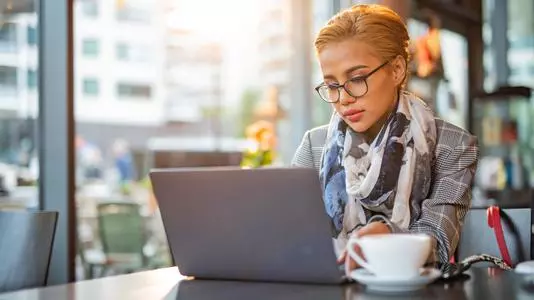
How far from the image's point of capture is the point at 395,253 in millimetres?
1149

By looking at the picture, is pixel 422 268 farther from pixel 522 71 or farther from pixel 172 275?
pixel 522 71

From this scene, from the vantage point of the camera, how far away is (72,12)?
291cm

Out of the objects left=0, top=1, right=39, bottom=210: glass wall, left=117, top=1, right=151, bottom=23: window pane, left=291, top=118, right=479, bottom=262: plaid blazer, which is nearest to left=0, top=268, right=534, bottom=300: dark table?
left=291, top=118, right=479, bottom=262: plaid blazer

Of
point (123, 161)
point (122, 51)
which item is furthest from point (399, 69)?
point (123, 161)

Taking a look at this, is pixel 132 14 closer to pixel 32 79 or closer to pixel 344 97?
pixel 32 79

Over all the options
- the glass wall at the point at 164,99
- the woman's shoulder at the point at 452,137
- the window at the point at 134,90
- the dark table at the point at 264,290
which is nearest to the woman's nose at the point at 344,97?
the woman's shoulder at the point at 452,137

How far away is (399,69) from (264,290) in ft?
2.15

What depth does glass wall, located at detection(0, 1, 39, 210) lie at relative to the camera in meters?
2.91

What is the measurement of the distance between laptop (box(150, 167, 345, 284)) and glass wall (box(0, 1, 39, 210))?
180cm

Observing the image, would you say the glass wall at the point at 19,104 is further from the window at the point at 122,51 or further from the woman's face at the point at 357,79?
the window at the point at 122,51

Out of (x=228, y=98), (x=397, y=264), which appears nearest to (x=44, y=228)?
(x=397, y=264)

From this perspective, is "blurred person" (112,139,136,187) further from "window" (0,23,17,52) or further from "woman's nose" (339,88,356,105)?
"woman's nose" (339,88,356,105)

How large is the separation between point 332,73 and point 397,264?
53cm

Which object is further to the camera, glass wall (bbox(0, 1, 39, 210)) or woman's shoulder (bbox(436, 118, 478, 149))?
glass wall (bbox(0, 1, 39, 210))
